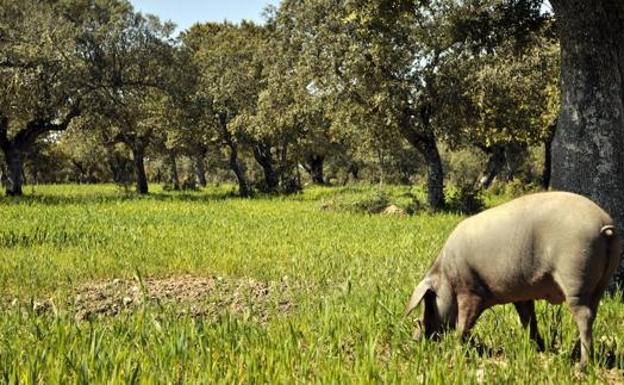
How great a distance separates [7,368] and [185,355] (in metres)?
1.39

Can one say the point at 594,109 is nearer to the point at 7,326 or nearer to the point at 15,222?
the point at 7,326

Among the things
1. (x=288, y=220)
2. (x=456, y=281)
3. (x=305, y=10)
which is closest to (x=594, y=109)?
(x=456, y=281)

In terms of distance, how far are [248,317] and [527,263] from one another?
109 inches

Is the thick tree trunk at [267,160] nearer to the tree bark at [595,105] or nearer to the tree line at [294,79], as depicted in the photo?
the tree line at [294,79]

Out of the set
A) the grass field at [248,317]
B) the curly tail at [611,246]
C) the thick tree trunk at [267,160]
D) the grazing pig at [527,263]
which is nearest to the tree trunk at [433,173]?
the grass field at [248,317]

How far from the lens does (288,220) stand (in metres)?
20.7

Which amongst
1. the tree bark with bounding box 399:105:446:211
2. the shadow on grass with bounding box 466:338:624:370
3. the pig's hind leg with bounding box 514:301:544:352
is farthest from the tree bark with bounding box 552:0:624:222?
the tree bark with bounding box 399:105:446:211

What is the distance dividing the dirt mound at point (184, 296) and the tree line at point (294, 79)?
24.9ft

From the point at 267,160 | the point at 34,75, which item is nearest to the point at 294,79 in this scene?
the point at 34,75

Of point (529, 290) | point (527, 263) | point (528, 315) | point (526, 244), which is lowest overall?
point (528, 315)

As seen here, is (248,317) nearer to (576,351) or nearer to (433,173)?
(576,351)

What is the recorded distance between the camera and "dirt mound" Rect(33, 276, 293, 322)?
766 centimetres

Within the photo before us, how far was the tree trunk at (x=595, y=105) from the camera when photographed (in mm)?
8523

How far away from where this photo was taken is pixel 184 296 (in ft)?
28.7
